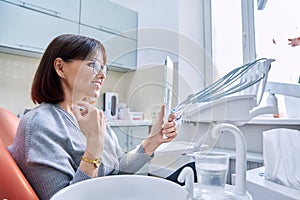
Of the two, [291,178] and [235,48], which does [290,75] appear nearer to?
[235,48]

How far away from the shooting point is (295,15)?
140 centimetres

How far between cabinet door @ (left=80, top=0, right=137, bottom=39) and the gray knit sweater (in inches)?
55.9

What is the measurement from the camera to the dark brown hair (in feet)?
2.34

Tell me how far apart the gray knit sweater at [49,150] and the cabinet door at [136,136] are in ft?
0.09

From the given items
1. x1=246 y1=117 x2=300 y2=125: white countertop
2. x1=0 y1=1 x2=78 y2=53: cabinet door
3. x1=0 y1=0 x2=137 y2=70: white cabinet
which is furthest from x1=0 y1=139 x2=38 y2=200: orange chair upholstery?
x1=0 y1=1 x2=78 y2=53: cabinet door

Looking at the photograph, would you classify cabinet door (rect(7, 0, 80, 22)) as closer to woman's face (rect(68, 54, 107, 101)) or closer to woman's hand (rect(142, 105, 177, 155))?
woman's face (rect(68, 54, 107, 101))

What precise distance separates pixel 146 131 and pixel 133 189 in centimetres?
27

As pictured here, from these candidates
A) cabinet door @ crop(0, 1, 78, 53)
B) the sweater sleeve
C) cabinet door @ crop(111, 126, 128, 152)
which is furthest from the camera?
cabinet door @ crop(0, 1, 78, 53)

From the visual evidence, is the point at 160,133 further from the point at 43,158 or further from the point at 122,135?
the point at 43,158

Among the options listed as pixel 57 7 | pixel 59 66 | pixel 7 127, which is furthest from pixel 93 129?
pixel 57 7

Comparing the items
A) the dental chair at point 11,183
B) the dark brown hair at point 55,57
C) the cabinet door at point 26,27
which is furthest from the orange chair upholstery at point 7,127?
the cabinet door at point 26,27

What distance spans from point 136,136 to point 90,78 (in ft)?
0.72

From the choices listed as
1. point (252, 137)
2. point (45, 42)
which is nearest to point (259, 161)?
point (252, 137)

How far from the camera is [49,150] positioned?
0.57 m
